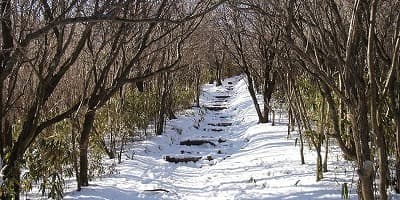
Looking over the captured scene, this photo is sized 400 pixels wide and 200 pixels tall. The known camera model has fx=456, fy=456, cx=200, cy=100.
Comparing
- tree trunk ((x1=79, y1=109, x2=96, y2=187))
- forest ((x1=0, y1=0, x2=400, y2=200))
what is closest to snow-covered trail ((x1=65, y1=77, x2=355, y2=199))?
tree trunk ((x1=79, y1=109, x2=96, y2=187))

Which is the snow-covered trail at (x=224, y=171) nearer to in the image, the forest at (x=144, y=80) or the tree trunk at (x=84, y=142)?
the tree trunk at (x=84, y=142)

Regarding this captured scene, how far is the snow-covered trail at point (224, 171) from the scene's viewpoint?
6.62 metres

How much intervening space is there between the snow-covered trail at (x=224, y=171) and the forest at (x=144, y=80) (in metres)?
0.35

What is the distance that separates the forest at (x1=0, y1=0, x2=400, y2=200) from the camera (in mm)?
3881

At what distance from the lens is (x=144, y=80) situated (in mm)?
7504

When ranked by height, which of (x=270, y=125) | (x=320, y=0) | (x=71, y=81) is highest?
(x=320, y=0)

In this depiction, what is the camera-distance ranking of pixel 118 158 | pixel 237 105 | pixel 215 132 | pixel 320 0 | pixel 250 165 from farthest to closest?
pixel 237 105 < pixel 215 132 < pixel 118 158 < pixel 250 165 < pixel 320 0

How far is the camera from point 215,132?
45.7 feet

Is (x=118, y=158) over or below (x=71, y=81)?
below

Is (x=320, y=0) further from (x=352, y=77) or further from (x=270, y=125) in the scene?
(x=270, y=125)

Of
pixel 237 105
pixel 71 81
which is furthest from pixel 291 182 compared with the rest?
pixel 237 105

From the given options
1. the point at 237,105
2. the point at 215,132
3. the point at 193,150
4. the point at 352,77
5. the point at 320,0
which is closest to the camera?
the point at 352,77

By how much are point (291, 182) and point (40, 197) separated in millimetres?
3737

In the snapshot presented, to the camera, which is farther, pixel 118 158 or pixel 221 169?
pixel 118 158
